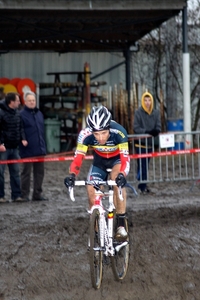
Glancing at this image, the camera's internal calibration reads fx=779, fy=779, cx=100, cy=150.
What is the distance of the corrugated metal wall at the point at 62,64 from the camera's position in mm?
27109

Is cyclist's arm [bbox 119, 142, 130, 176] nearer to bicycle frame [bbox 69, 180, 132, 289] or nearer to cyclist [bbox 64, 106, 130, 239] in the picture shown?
cyclist [bbox 64, 106, 130, 239]

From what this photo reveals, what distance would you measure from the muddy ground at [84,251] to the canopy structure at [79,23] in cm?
656

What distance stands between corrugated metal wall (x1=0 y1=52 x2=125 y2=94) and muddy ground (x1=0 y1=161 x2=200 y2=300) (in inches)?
525

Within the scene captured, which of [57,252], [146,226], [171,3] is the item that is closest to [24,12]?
[171,3]

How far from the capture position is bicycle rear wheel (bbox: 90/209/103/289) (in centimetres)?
700

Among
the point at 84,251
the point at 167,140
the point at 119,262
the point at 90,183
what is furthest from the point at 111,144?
the point at 167,140

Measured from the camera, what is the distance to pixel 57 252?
9.07 metres

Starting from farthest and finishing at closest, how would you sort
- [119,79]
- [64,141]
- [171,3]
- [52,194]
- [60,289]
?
1. [119,79]
2. [64,141]
3. [171,3]
4. [52,194]
5. [60,289]

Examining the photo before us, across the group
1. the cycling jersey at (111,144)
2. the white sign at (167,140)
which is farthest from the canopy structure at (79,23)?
the cycling jersey at (111,144)

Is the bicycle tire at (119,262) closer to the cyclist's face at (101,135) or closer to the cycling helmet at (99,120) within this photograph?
the cyclist's face at (101,135)

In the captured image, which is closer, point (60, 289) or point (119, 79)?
point (60, 289)

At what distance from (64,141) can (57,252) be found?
54.8 ft

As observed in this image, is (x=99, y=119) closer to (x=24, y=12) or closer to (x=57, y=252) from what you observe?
(x=57, y=252)

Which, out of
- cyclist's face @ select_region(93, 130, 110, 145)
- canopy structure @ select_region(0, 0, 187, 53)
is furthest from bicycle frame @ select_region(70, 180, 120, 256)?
canopy structure @ select_region(0, 0, 187, 53)
